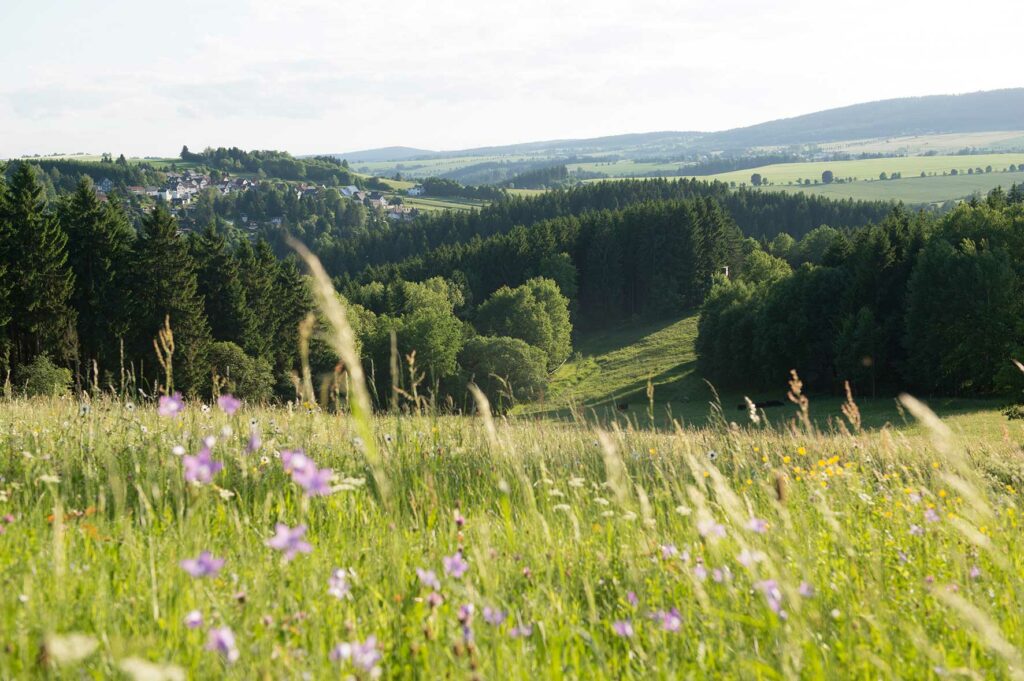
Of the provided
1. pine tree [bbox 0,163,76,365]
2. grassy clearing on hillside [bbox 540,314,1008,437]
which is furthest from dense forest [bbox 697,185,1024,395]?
pine tree [bbox 0,163,76,365]

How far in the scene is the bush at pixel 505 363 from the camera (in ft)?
236

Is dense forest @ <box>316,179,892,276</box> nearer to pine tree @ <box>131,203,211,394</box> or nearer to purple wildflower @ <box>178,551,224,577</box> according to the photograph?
pine tree @ <box>131,203,211,394</box>

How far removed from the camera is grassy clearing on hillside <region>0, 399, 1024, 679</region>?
247cm

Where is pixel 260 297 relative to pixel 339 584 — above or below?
below

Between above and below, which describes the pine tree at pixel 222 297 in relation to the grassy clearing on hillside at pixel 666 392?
above

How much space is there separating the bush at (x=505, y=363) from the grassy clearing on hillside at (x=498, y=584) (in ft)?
213

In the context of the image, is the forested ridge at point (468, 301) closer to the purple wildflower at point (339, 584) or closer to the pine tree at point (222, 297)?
the pine tree at point (222, 297)

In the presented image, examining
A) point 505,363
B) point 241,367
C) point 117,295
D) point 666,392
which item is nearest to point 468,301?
point 505,363

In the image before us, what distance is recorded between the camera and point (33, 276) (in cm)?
4147

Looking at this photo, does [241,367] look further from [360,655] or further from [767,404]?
[360,655]

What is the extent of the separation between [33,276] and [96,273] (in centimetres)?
629

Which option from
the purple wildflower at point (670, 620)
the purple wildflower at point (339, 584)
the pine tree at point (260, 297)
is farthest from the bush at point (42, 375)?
the purple wildflower at point (670, 620)

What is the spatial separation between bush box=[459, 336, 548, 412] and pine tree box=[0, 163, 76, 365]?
34700 mm

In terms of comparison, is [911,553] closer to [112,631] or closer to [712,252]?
[112,631]
